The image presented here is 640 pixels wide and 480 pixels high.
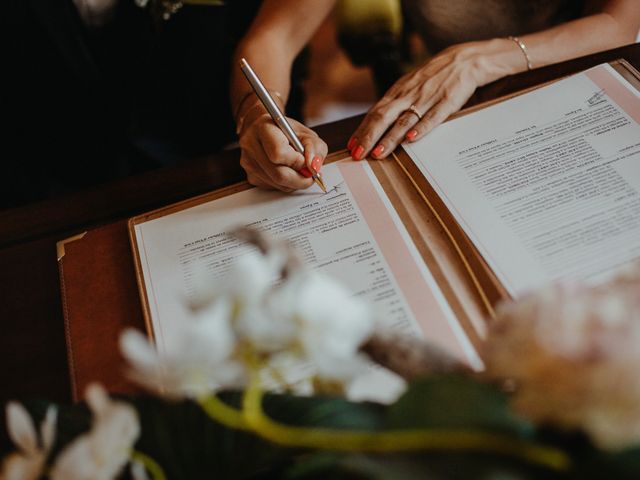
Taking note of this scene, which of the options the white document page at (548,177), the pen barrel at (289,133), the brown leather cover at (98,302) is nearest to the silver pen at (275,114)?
the pen barrel at (289,133)

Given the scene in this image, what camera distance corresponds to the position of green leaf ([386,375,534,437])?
0.19m

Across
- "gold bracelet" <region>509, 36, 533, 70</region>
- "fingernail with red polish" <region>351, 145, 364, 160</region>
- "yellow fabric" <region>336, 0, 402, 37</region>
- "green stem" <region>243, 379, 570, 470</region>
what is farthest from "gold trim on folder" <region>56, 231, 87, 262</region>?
"yellow fabric" <region>336, 0, 402, 37</region>

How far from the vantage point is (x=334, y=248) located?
503 millimetres

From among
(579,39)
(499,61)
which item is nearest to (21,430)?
(499,61)

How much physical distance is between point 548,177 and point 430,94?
19 cm

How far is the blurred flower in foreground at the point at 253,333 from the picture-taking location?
0.19 meters

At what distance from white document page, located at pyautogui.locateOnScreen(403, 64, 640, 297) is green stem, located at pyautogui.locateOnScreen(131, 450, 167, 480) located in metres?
0.32

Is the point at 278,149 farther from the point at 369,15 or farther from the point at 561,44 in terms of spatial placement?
the point at 369,15

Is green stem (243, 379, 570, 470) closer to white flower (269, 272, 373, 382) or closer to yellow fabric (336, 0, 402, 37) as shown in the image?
white flower (269, 272, 373, 382)

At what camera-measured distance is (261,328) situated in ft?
0.64

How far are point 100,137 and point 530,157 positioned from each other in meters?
0.83

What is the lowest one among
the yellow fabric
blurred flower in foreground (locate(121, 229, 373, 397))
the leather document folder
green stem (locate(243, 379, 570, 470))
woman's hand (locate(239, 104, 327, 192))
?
green stem (locate(243, 379, 570, 470))

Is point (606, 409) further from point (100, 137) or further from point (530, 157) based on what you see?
point (100, 137)

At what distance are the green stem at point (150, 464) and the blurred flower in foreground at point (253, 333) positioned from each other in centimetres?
6
